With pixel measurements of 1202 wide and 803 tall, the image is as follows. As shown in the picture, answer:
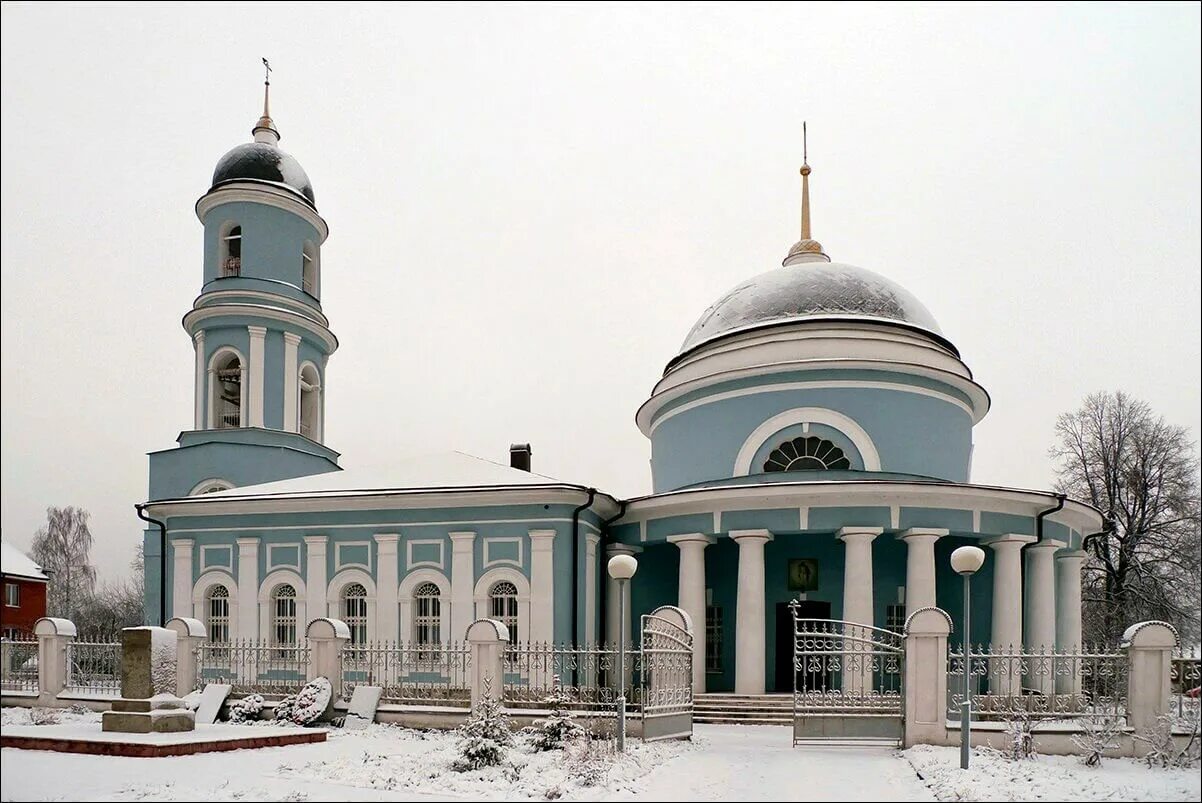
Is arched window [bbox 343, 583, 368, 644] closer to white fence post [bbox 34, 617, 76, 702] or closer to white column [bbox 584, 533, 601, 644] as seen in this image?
white column [bbox 584, 533, 601, 644]

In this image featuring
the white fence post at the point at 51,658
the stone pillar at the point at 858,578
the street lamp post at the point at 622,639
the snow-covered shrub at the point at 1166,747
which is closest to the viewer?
the snow-covered shrub at the point at 1166,747

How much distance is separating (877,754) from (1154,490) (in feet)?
65.4

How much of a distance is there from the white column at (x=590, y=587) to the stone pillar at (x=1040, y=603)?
8.13m

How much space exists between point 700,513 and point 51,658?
11335 mm

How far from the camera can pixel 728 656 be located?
2120 cm

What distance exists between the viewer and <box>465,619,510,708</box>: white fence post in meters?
15.3

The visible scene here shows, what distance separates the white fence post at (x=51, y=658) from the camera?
17.8 meters

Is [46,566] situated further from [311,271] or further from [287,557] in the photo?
[287,557]

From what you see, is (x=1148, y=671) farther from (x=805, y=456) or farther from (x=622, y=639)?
(x=805, y=456)

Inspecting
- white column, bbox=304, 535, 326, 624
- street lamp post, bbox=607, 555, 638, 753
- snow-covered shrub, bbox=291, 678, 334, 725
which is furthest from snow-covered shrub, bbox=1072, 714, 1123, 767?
white column, bbox=304, 535, 326, 624

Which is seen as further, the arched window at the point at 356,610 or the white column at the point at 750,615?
the arched window at the point at 356,610

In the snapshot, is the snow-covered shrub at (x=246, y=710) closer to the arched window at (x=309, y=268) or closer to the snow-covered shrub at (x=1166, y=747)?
the snow-covered shrub at (x=1166, y=747)

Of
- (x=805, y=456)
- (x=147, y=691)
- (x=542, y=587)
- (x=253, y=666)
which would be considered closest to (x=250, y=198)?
(x=253, y=666)

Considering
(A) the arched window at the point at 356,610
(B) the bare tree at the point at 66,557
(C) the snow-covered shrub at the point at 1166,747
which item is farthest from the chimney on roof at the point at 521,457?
(B) the bare tree at the point at 66,557
